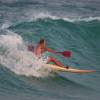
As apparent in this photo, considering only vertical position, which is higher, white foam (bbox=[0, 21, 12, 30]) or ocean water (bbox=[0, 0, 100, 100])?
white foam (bbox=[0, 21, 12, 30])

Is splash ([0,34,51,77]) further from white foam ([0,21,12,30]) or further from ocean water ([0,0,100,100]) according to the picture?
white foam ([0,21,12,30])

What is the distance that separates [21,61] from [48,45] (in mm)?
5340

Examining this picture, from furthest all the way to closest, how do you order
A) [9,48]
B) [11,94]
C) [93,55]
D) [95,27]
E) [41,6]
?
[41,6] < [95,27] < [93,55] < [9,48] < [11,94]

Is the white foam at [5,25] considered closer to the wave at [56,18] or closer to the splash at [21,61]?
the wave at [56,18]

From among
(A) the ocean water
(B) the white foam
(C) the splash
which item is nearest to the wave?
(A) the ocean water

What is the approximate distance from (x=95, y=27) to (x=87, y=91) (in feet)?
37.5

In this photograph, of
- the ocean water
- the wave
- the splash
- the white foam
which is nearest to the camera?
the ocean water

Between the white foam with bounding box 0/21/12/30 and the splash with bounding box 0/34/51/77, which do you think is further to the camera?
the white foam with bounding box 0/21/12/30

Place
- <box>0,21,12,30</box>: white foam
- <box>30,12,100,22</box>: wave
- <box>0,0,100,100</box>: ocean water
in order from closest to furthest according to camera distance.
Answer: <box>0,0,100,100</box>: ocean water, <box>0,21,12,30</box>: white foam, <box>30,12,100,22</box>: wave

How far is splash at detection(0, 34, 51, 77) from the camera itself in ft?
63.6

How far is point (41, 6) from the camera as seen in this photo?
124 ft

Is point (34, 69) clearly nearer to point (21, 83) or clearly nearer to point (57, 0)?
point (21, 83)

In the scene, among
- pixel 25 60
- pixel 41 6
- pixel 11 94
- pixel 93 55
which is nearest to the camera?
pixel 11 94

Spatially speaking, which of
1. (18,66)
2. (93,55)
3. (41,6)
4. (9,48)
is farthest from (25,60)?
(41,6)
